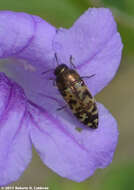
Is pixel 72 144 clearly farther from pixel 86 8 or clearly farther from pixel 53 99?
pixel 86 8

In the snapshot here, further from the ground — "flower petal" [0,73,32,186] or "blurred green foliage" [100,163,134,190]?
"flower petal" [0,73,32,186]

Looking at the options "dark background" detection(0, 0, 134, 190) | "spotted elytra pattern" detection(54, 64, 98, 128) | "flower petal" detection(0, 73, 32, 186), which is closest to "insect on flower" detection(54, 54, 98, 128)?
"spotted elytra pattern" detection(54, 64, 98, 128)

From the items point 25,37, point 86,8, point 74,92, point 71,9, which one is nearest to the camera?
point 25,37

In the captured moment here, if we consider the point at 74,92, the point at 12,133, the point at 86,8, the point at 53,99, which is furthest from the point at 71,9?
the point at 12,133

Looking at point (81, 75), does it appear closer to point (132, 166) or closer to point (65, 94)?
point (65, 94)

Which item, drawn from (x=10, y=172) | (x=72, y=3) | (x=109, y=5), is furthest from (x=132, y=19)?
(x=10, y=172)

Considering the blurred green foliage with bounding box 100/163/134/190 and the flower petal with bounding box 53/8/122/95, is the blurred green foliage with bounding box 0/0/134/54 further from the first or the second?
the blurred green foliage with bounding box 100/163/134/190

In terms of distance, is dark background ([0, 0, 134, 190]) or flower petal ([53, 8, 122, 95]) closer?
flower petal ([53, 8, 122, 95])

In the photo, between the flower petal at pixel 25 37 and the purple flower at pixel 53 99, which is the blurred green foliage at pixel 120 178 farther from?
the flower petal at pixel 25 37
